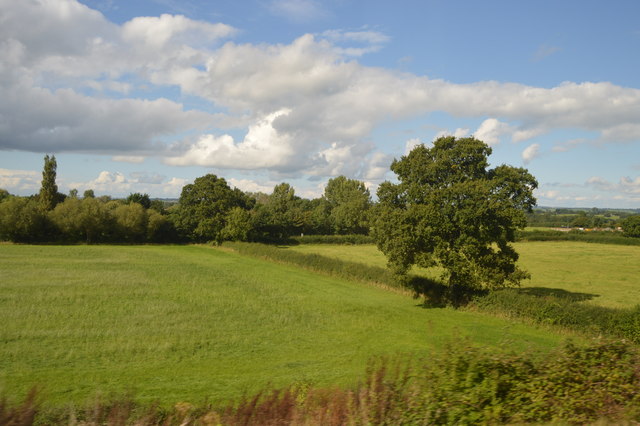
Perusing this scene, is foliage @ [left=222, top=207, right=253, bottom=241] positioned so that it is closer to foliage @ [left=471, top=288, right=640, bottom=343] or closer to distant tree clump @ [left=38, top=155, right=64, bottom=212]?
distant tree clump @ [left=38, top=155, right=64, bottom=212]

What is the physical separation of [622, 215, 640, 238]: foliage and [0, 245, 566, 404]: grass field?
86627 mm

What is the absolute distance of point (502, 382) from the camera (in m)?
5.73

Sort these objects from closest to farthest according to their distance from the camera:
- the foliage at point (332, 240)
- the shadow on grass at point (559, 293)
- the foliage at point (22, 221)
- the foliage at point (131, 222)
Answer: the shadow on grass at point (559, 293), the foliage at point (22, 221), the foliage at point (131, 222), the foliage at point (332, 240)

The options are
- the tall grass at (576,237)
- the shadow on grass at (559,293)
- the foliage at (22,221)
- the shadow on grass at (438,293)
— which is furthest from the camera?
the tall grass at (576,237)

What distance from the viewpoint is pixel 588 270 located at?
53.4 meters

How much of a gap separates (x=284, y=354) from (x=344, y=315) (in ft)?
27.1

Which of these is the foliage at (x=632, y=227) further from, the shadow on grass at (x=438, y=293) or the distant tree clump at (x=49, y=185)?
the distant tree clump at (x=49, y=185)

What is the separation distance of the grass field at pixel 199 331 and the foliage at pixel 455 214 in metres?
3.11

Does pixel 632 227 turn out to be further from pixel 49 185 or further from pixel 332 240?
pixel 49 185

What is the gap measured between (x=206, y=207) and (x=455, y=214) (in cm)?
5463

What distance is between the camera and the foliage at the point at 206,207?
71688 millimetres

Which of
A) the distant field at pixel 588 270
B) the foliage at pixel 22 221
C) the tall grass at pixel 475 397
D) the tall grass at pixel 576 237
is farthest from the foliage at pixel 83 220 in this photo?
the tall grass at pixel 576 237

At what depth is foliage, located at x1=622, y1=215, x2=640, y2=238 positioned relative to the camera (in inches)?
3676

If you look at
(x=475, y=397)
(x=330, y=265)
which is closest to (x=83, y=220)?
(x=330, y=265)
